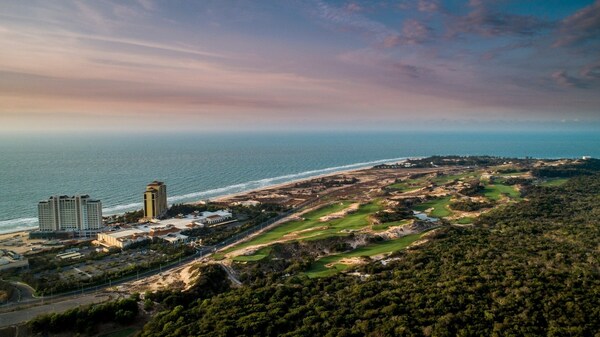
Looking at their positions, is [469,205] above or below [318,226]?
above

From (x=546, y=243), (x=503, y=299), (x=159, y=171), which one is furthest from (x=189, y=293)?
(x=159, y=171)

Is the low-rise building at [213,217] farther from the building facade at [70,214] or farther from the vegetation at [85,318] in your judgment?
the vegetation at [85,318]

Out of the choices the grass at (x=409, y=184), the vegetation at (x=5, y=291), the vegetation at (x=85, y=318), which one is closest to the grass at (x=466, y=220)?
the grass at (x=409, y=184)

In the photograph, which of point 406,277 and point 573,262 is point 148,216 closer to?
point 406,277

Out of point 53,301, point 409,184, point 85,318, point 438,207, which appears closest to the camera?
point 85,318

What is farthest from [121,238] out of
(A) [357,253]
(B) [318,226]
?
(A) [357,253]

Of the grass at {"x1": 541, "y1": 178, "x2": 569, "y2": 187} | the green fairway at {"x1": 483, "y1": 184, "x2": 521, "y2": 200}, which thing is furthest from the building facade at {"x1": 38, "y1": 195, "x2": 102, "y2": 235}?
the grass at {"x1": 541, "y1": 178, "x2": 569, "y2": 187}

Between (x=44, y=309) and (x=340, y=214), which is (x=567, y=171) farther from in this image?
(x=44, y=309)
